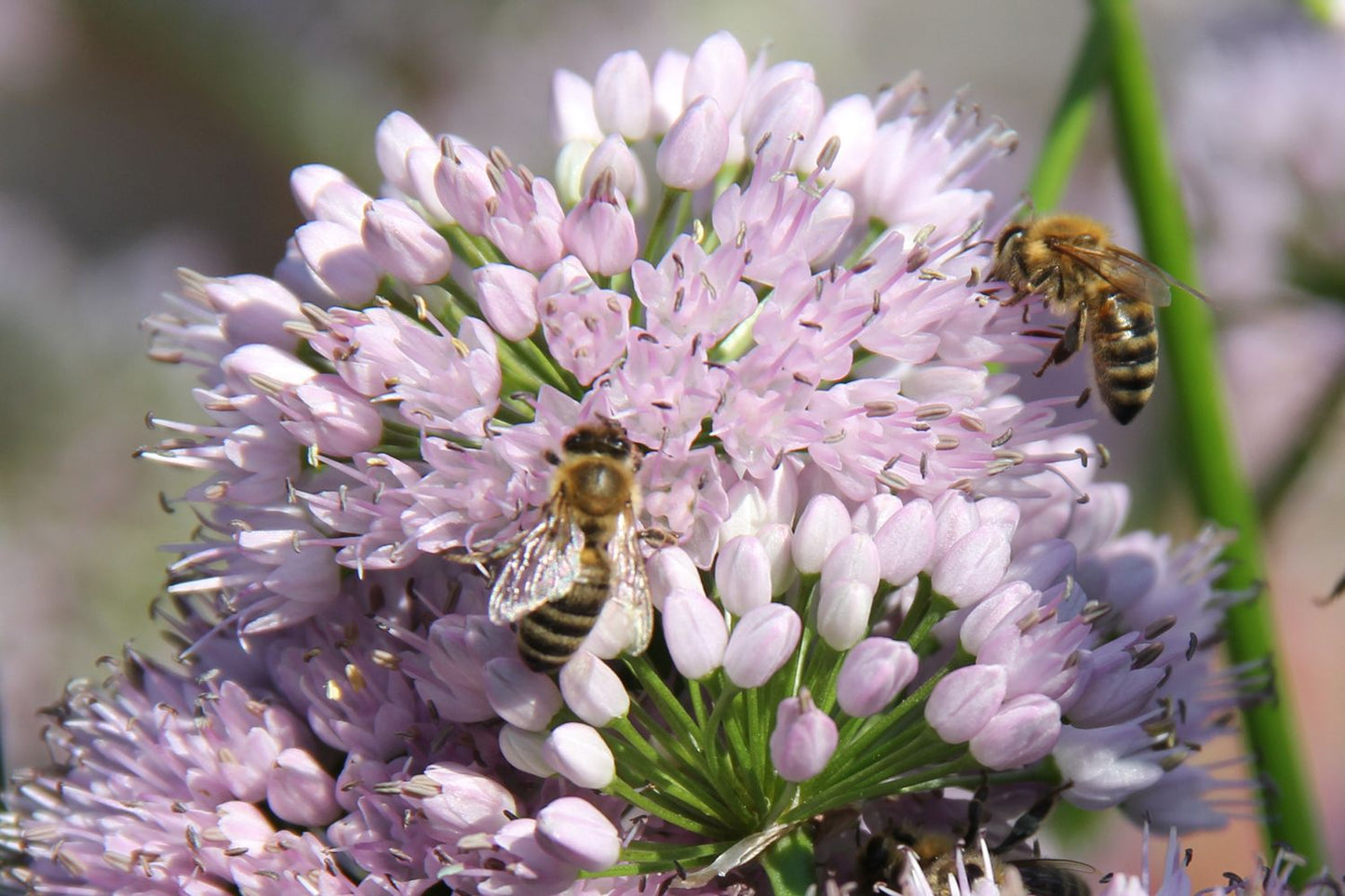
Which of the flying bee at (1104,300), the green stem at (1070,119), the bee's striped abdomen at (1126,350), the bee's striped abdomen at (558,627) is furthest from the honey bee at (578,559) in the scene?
the green stem at (1070,119)

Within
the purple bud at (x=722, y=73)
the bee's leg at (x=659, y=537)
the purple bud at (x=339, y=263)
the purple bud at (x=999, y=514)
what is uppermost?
the purple bud at (x=722, y=73)

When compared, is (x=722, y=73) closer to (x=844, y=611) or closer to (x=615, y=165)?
(x=615, y=165)

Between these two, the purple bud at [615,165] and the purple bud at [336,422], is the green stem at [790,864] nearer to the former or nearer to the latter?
the purple bud at [336,422]

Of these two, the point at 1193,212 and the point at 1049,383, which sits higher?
the point at 1193,212

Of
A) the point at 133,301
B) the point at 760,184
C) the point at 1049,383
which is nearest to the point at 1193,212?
the point at 1049,383

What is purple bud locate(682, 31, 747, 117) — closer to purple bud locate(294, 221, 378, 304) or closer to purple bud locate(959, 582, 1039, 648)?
purple bud locate(294, 221, 378, 304)

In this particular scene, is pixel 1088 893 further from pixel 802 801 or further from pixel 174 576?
pixel 174 576

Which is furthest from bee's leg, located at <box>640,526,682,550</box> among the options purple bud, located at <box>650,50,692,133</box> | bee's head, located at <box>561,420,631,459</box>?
purple bud, located at <box>650,50,692,133</box>

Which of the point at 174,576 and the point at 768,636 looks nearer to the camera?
the point at 768,636
